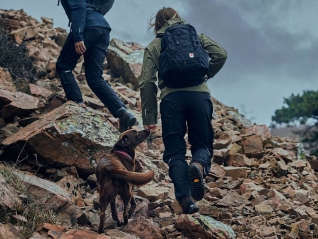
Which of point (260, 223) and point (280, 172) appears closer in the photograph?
point (260, 223)

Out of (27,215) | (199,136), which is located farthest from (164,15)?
(27,215)

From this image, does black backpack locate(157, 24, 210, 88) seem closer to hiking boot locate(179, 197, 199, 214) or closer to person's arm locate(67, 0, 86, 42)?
hiking boot locate(179, 197, 199, 214)

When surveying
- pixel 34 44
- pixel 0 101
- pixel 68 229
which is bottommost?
pixel 68 229

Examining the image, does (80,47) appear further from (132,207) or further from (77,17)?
(132,207)

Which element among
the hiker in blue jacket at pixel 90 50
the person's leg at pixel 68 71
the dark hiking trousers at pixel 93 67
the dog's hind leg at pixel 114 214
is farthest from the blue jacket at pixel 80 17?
the dog's hind leg at pixel 114 214

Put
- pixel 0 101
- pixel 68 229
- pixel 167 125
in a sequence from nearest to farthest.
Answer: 1. pixel 68 229
2. pixel 167 125
3. pixel 0 101

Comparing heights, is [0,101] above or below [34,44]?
below

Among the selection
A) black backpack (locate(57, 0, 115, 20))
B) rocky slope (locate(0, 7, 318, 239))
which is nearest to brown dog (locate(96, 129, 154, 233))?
rocky slope (locate(0, 7, 318, 239))

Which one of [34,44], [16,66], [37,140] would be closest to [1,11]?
[34,44]

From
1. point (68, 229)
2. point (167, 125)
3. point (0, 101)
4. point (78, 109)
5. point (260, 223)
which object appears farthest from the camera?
point (0, 101)

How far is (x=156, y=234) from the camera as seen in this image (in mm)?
5684

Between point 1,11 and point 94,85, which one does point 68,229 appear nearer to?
point 94,85

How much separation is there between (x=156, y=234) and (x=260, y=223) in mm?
1541

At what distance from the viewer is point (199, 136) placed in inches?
229
